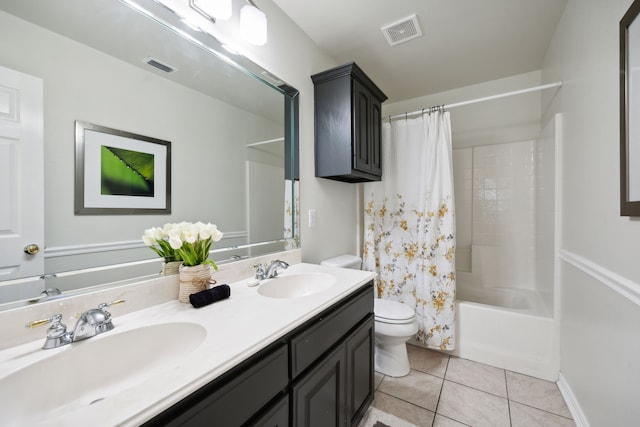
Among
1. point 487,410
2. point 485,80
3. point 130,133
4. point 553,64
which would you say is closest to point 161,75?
point 130,133

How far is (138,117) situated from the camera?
937mm

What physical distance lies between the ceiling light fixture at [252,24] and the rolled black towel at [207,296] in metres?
1.20

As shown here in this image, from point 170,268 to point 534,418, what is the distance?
2.03m

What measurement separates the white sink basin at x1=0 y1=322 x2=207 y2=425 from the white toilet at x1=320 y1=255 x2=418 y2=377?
47.9 inches

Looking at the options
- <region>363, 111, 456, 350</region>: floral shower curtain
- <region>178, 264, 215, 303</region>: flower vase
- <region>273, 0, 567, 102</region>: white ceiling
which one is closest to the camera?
<region>178, 264, 215, 303</region>: flower vase

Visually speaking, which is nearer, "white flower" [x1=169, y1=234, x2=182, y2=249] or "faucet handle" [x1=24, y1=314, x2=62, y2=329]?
"faucet handle" [x1=24, y1=314, x2=62, y2=329]

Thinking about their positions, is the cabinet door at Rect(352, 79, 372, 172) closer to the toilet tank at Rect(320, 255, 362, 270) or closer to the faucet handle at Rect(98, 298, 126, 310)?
the toilet tank at Rect(320, 255, 362, 270)

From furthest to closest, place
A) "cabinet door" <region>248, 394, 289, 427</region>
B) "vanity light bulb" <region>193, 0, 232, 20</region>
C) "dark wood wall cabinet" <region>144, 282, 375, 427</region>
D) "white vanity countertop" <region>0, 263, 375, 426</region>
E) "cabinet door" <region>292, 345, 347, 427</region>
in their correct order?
"vanity light bulb" <region>193, 0, 232, 20</region> < "cabinet door" <region>292, 345, 347, 427</region> < "cabinet door" <region>248, 394, 289, 427</region> < "dark wood wall cabinet" <region>144, 282, 375, 427</region> < "white vanity countertop" <region>0, 263, 375, 426</region>

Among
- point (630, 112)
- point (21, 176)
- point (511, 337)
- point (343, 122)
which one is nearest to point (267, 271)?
point (21, 176)

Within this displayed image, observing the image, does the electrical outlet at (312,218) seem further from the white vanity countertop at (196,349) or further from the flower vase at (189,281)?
the flower vase at (189,281)

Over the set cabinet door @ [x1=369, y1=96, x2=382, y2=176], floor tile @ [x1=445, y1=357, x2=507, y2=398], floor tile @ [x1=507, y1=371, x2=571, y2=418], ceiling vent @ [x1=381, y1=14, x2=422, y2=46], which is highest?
ceiling vent @ [x1=381, y1=14, x2=422, y2=46]

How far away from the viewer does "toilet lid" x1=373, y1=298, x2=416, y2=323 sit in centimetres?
170

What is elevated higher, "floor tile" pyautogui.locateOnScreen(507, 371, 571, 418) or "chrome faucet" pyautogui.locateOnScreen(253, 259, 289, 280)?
"chrome faucet" pyautogui.locateOnScreen(253, 259, 289, 280)

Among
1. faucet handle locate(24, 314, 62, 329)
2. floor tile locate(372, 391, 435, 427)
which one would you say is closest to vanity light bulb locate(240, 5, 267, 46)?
faucet handle locate(24, 314, 62, 329)
